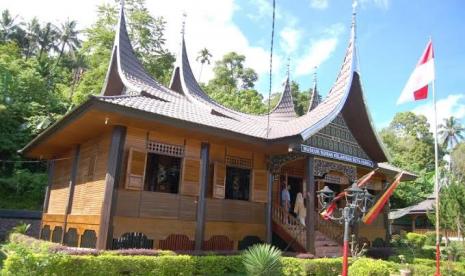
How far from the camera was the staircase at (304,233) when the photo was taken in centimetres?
1252

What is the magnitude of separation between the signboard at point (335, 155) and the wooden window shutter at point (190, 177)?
10.5 ft

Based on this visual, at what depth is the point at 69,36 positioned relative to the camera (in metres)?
55.7

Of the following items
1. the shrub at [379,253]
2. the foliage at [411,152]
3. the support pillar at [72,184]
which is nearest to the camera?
the support pillar at [72,184]

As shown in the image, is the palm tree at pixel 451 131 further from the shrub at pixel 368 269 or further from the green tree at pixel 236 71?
the shrub at pixel 368 269

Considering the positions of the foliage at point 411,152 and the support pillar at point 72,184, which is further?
the foliage at point 411,152

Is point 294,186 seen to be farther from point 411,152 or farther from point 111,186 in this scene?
point 411,152

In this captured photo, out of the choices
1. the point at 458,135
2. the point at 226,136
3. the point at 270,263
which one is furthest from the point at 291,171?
the point at 458,135

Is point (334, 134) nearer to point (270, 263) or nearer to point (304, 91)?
point (270, 263)

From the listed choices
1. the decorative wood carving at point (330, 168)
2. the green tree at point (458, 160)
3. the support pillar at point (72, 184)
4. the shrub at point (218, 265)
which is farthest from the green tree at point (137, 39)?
the green tree at point (458, 160)

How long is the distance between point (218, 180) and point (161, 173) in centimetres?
378

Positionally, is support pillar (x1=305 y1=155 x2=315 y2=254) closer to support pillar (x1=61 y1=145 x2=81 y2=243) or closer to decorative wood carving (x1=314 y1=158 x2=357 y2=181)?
decorative wood carving (x1=314 y1=158 x2=357 y2=181)

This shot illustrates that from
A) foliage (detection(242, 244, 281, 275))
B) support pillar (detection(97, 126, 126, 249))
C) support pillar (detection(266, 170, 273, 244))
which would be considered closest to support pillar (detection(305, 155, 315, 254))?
support pillar (detection(266, 170, 273, 244))

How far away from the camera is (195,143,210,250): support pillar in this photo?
36.2 feet

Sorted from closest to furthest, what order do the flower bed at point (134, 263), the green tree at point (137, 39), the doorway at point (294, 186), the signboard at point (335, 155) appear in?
the flower bed at point (134, 263) → the signboard at point (335, 155) → the doorway at point (294, 186) → the green tree at point (137, 39)
